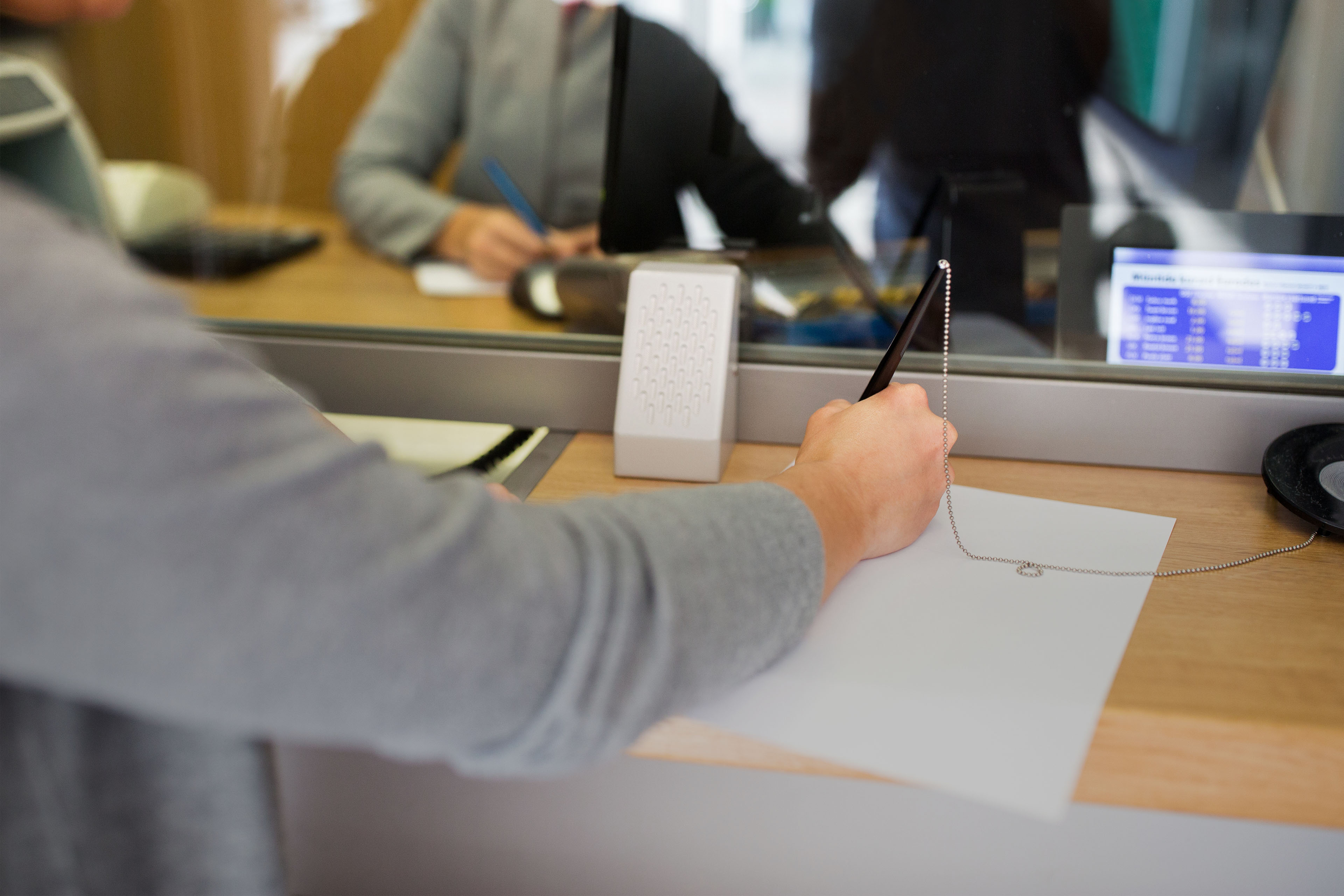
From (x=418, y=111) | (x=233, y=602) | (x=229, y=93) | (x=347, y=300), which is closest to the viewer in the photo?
(x=233, y=602)

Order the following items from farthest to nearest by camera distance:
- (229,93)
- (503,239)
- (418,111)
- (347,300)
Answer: (229,93) → (418,111) → (503,239) → (347,300)

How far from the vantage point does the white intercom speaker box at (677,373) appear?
76 centimetres

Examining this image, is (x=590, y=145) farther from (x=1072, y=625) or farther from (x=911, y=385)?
(x=1072, y=625)

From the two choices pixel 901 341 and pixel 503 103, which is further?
pixel 503 103

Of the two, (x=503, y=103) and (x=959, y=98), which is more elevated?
(x=959, y=98)

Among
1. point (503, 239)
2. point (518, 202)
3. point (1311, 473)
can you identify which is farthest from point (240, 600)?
point (518, 202)

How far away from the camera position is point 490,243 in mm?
1345

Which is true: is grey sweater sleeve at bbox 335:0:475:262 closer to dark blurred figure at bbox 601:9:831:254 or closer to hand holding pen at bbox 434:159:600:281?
hand holding pen at bbox 434:159:600:281

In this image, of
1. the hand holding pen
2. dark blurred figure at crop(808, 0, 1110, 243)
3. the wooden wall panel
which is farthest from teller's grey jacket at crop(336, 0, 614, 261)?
dark blurred figure at crop(808, 0, 1110, 243)

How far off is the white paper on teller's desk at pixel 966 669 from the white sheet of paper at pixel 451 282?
755 mm

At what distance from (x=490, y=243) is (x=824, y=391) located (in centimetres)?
68

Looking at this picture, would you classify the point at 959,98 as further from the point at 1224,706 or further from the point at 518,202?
the point at 518,202

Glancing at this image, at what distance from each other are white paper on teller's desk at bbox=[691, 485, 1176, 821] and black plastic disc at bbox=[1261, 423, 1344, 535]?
101 mm

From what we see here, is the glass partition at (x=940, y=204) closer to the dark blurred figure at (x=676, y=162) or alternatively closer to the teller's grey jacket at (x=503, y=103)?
the dark blurred figure at (x=676, y=162)
